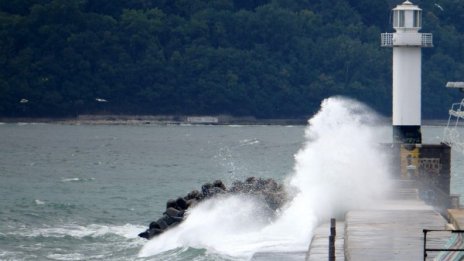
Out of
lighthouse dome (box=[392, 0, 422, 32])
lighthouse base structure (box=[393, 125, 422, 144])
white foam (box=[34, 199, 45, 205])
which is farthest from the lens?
white foam (box=[34, 199, 45, 205])

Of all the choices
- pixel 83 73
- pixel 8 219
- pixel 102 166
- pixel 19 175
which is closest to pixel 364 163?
pixel 8 219

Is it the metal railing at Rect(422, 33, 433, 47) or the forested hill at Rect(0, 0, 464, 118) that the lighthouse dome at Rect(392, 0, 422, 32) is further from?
the forested hill at Rect(0, 0, 464, 118)

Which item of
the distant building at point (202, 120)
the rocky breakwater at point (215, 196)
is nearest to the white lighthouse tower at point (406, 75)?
the rocky breakwater at point (215, 196)

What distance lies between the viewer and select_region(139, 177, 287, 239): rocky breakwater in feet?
105

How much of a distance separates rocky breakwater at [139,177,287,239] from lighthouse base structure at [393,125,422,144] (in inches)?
99.8

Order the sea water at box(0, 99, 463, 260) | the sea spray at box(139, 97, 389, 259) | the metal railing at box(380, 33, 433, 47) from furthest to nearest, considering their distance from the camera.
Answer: the metal railing at box(380, 33, 433, 47)
the sea water at box(0, 99, 463, 260)
the sea spray at box(139, 97, 389, 259)

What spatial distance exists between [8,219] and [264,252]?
14371 millimetres

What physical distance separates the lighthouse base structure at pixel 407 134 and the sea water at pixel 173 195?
0.57m

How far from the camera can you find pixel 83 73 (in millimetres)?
125375

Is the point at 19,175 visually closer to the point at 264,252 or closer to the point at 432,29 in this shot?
the point at 264,252

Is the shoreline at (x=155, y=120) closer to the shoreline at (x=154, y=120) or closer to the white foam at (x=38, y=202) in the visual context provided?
the shoreline at (x=154, y=120)

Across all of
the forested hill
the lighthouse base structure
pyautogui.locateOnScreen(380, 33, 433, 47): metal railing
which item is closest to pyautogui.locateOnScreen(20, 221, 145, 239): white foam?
the lighthouse base structure

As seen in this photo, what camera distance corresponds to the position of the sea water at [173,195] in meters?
28.5

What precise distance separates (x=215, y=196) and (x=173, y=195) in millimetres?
15172
